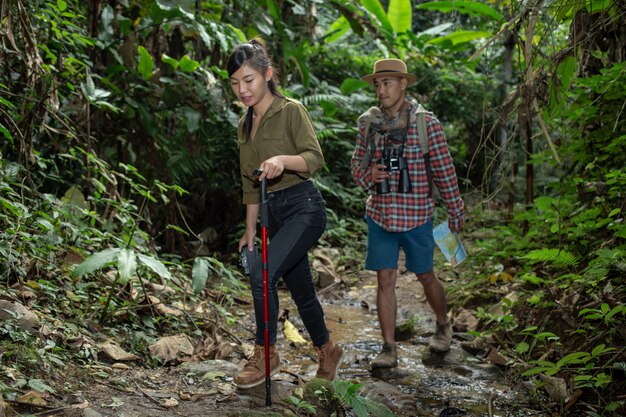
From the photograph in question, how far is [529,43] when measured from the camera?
3.64 metres

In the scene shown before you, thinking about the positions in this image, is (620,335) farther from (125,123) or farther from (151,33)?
(151,33)

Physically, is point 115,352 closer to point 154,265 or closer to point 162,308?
point 154,265

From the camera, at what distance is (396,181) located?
483cm

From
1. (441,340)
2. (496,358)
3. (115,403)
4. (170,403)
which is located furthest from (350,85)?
(115,403)

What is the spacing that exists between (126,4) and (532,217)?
4.74 m

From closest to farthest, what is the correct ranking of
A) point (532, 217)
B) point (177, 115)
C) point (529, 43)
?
point (529, 43) → point (532, 217) → point (177, 115)

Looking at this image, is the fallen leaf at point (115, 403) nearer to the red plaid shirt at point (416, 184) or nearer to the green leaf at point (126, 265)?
the green leaf at point (126, 265)

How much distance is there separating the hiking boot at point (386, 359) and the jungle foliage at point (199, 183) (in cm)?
86

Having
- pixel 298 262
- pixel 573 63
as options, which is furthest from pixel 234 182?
pixel 573 63

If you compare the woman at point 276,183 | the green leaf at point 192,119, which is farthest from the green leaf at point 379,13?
the woman at point 276,183

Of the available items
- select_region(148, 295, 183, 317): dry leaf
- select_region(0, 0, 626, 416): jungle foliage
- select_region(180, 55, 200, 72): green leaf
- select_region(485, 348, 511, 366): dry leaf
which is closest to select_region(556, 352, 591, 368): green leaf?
select_region(0, 0, 626, 416): jungle foliage

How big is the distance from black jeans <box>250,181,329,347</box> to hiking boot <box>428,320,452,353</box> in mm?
1422

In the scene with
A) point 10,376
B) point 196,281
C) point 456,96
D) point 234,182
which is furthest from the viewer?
point 456,96

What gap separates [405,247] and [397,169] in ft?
1.99
